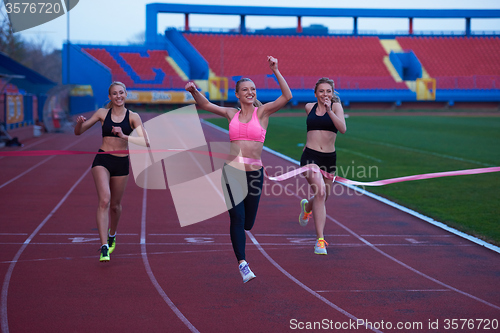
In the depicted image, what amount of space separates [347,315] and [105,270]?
2780 millimetres

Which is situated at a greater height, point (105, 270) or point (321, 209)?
point (321, 209)

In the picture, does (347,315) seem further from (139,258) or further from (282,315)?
(139,258)

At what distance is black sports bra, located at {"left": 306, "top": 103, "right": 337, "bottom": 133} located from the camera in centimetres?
715

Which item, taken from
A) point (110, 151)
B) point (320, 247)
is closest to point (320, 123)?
point (320, 247)

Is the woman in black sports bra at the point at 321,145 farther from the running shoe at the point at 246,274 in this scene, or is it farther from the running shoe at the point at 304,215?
the running shoe at the point at 246,274

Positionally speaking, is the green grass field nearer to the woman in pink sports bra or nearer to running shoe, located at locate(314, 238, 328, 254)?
running shoe, located at locate(314, 238, 328, 254)

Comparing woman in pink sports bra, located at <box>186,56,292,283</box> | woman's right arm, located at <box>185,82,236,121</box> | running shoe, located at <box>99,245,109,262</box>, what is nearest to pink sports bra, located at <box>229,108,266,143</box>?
woman in pink sports bra, located at <box>186,56,292,283</box>

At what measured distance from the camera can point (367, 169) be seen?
629 inches

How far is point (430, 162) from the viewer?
56.9ft

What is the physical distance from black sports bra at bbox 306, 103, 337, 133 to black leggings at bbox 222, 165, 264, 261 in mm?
1701

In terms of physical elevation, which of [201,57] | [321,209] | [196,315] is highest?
[201,57]

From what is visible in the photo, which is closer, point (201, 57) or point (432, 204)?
point (432, 204)

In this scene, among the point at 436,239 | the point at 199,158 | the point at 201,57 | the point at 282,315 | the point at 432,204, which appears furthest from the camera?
the point at 201,57

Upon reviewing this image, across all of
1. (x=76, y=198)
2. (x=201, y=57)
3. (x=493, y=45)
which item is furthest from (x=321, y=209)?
(x=493, y=45)
